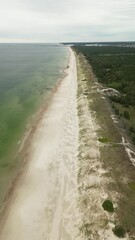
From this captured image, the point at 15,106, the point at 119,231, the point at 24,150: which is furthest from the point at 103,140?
the point at 15,106

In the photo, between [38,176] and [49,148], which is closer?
[38,176]

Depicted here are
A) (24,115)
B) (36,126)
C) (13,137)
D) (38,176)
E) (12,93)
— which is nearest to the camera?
(38,176)

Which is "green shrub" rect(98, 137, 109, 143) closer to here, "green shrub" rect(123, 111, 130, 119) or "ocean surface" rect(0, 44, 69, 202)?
"ocean surface" rect(0, 44, 69, 202)


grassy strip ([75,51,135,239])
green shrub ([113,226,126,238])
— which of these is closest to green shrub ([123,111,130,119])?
grassy strip ([75,51,135,239])

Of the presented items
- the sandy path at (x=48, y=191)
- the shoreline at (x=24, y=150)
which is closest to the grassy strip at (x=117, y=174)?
the sandy path at (x=48, y=191)

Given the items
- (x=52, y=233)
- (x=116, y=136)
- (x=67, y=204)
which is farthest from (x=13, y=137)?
(x=52, y=233)

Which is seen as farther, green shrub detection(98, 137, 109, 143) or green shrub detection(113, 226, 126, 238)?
green shrub detection(98, 137, 109, 143)

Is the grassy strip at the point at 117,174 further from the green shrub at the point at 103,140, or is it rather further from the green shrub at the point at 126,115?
the green shrub at the point at 126,115

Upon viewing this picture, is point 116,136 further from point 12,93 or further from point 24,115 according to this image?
point 12,93
